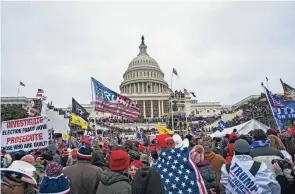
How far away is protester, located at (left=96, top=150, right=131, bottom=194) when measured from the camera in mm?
3385

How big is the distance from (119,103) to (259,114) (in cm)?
3387

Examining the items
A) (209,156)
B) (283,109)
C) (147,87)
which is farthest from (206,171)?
(147,87)

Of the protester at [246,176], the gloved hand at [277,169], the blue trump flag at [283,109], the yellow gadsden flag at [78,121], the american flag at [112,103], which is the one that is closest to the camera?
the protester at [246,176]

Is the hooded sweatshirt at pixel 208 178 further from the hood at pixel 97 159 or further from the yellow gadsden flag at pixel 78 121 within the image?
the yellow gadsden flag at pixel 78 121

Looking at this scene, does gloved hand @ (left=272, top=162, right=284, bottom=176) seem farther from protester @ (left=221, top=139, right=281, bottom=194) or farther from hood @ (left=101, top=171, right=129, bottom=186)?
hood @ (left=101, top=171, right=129, bottom=186)

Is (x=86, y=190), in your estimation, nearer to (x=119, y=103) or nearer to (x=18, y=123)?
(x=18, y=123)

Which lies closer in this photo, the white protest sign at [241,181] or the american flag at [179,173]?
the white protest sign at [241,181]

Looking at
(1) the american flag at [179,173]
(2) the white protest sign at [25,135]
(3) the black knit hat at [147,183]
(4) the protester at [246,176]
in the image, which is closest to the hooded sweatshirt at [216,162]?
(4) the protester at [246,176]

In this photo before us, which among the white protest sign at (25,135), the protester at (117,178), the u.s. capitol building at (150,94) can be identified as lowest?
the protester at (117,178)

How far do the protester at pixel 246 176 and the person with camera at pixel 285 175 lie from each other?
143mm

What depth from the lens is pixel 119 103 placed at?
55.6ft

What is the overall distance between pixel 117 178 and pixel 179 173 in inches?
37.2

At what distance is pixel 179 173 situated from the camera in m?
3.95

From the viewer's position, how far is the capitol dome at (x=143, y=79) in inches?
3846
